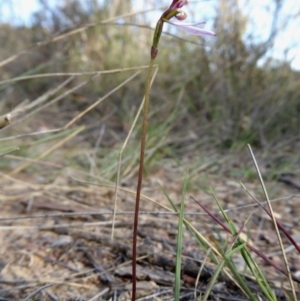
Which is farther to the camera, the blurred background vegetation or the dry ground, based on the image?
the blurred background vegetation

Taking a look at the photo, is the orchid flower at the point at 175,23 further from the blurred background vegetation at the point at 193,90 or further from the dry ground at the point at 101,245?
the blurred background vegetation at the point at 193,90

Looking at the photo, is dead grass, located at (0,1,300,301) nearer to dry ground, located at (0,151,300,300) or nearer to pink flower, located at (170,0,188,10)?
dry ground, located at (0,151,300,300)

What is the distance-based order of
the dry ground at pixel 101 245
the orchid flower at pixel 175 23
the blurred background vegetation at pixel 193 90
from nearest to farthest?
the orchid flower at pixel 175 23
the dry ground at pixel 101 245
the blurred background vegetation at pixel 193 90

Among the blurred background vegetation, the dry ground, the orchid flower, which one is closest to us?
the orchid flower

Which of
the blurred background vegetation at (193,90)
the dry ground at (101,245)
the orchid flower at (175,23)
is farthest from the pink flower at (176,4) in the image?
the blurred background vegetation at (193,90)

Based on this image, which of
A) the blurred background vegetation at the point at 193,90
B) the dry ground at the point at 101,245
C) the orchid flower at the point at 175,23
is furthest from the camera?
the blurred background vegetation at the point at 193,90

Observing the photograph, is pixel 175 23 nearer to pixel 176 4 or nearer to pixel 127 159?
pixel 176 4

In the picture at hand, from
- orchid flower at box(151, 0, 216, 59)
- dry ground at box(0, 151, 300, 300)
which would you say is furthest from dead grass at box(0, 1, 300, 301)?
orchid flower at box(151, 0, 216, 59)

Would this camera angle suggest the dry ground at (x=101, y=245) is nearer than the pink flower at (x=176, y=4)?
No

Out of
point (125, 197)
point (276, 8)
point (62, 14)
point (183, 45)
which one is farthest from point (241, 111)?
point (62, 14)
